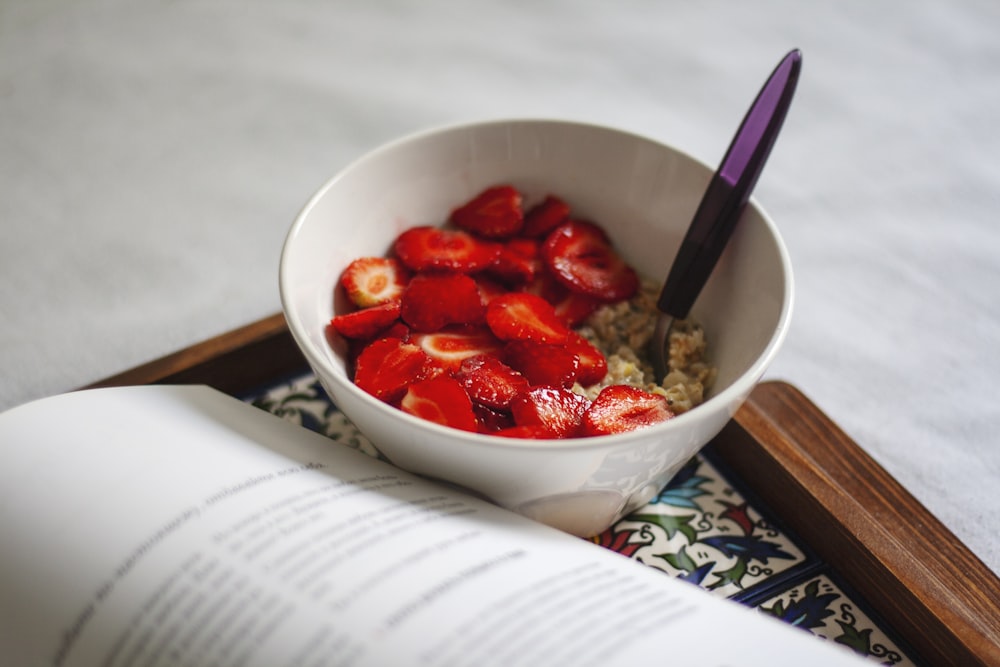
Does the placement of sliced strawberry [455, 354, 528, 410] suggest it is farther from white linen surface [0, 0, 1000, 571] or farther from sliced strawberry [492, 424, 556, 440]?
white linen surface [0, 0, 1000, 571]

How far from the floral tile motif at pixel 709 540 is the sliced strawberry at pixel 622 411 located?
0.29ft

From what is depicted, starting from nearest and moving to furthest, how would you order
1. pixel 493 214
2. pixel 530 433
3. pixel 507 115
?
pixel 530 433 → pixel 493 214 → pixel 507 115

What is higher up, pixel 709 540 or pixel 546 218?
pixel 546 218

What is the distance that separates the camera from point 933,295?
896 millimetres

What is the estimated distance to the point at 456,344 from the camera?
659 mm

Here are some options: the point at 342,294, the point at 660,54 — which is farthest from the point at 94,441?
the point at 660,54

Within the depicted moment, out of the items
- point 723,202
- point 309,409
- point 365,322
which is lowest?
point 309,409

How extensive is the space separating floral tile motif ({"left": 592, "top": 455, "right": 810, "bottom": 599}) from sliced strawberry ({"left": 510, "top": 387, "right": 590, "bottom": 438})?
0.11 meters

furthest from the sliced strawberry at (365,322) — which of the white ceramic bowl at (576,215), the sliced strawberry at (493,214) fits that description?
the sliced strawberry at (493,214)

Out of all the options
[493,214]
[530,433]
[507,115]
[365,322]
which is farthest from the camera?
[507,115]

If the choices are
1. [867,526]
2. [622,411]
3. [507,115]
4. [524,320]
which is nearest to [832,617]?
[867,526]

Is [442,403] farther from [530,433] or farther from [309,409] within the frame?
[309,409]

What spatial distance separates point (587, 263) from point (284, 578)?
392mm

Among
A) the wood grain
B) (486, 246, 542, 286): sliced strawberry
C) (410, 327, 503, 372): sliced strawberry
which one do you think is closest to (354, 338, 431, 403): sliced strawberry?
(410, 327, 503, 372): sliced strawberry
